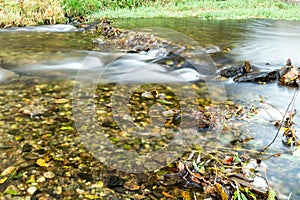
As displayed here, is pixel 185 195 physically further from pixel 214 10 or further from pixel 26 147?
pixel 214 10

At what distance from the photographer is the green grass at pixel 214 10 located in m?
11.5

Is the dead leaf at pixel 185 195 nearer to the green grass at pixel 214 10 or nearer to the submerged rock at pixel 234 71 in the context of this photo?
the submerged rock at pixel 234 71

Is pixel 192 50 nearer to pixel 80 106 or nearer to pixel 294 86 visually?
pixel 294 86

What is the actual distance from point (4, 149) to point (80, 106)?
0.94m

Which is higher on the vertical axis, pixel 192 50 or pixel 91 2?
pixel 91 2

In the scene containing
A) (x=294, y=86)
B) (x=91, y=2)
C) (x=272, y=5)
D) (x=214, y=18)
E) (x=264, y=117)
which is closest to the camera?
(x=264, y=117)

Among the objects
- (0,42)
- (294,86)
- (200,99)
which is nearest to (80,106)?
(200,99)

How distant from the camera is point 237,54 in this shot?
5.74 m

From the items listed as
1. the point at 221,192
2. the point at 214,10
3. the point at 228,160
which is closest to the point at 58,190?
the point at 221,192

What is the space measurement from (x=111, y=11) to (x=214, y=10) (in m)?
4.52

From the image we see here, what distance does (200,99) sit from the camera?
11.3 ft

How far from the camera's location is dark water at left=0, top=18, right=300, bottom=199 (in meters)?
2.40

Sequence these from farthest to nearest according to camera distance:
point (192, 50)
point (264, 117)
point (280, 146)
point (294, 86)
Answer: point (192, 50) < point (294, 86) < point (264, 117) < point (280, 146)

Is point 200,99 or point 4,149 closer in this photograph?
point 4,149
